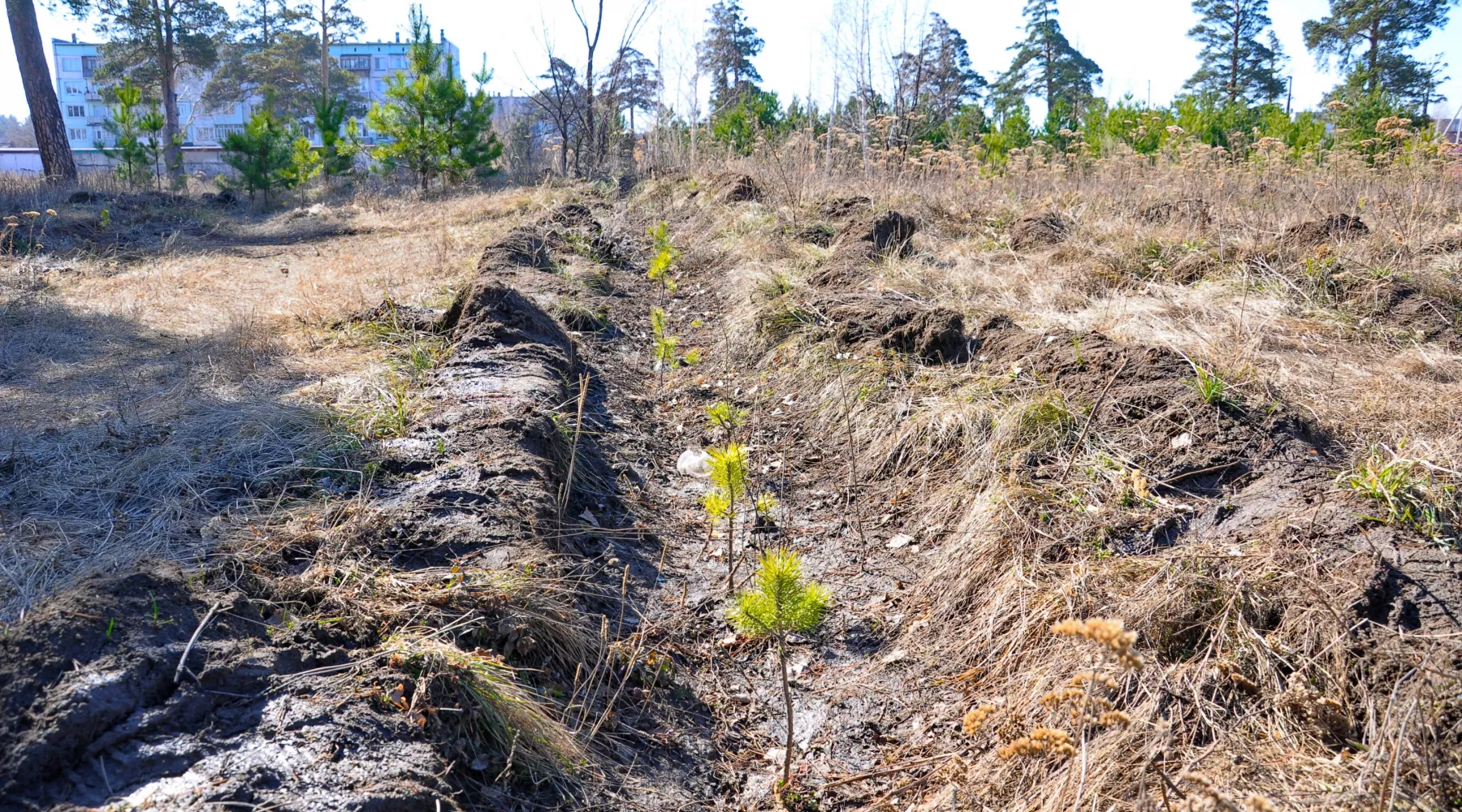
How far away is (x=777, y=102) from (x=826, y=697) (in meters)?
20.4

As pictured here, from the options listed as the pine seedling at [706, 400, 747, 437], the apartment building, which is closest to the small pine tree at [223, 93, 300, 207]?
the pine seedling at [706, 400, 747, 437]

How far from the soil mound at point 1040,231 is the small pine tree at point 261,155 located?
15.8 m

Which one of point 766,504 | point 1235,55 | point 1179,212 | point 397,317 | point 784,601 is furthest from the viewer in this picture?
point 1235,55

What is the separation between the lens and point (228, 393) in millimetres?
3674

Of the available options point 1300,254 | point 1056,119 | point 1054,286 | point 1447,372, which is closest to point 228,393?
point 1054,286

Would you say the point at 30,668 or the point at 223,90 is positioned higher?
the point at 223,90

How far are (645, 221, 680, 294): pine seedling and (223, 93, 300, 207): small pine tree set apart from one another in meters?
11.2

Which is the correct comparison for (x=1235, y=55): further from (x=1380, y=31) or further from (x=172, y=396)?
(x=172, y=396)

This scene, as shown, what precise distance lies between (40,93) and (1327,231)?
18562 mm

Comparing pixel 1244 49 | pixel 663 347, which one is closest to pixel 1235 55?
pixel 1244 49

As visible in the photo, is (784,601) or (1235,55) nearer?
(784,601)

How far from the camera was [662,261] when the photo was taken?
17.6ft

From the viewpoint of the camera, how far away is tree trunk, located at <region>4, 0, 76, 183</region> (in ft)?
45.0

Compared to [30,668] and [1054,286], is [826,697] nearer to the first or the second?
[30,668]
